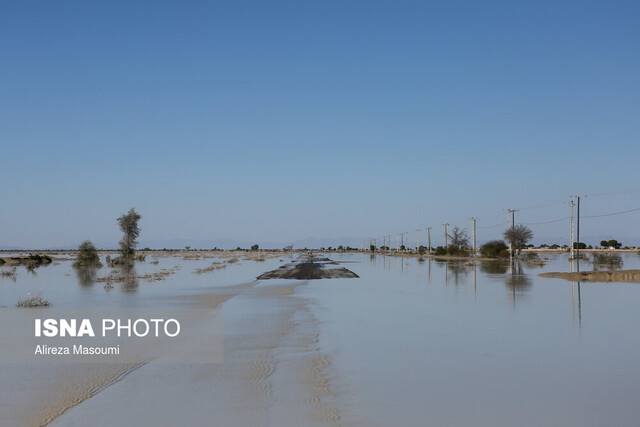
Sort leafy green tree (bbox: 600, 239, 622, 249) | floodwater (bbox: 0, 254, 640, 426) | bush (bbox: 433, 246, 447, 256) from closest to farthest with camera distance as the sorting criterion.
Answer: floodwater (bbox: 0, 254, 640, 426) < bush (bbox: 433, 246, 447, 256) < leafy green tree (bbox: 600, 239, 622, 249)

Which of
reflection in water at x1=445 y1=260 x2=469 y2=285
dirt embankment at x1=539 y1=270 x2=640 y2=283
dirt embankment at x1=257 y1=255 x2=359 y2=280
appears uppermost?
dirt embankment at x1=539 y1=270 x2=640 y2=283

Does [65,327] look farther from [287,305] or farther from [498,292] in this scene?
[498,292]

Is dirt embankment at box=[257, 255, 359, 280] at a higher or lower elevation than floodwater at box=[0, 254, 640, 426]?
lower

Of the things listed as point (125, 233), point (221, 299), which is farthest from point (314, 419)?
point (125, 233)

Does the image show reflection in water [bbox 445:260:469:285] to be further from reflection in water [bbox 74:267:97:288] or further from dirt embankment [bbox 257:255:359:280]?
reflection in water [bbox 74:267:97:288]

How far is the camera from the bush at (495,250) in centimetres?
8512

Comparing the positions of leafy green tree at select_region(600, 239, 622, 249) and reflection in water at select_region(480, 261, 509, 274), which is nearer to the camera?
reflection in water at select_region(480, 261, 509, 274)

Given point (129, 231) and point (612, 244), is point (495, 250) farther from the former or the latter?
point (612, 244)

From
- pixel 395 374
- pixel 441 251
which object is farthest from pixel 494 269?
pixel 441 251

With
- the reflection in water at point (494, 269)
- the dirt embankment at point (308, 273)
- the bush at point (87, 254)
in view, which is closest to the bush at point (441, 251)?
the reflection in water at point (494, 269)

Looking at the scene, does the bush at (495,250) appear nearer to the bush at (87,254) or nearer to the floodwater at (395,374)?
the bush at (87,254)

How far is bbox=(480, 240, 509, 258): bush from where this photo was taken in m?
85.1

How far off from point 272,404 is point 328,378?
1.89 metres

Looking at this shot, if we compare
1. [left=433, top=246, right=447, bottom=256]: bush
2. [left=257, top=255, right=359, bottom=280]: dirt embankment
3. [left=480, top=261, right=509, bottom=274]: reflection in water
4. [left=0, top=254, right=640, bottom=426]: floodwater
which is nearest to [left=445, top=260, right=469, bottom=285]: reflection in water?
[left=480, top=261, right=509, bottom=274]: reflection in water
